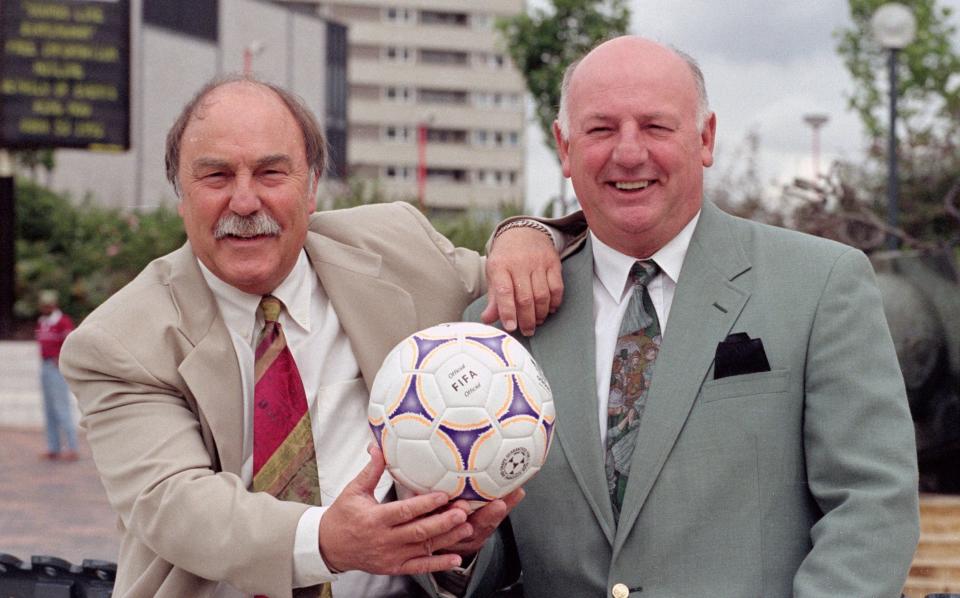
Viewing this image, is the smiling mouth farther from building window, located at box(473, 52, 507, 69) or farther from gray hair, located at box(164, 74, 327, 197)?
building window, located at box(473, 52, 507, 69)

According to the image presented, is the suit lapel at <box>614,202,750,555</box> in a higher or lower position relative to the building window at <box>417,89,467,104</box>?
lower

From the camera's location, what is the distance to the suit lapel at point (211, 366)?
3221 millimetres

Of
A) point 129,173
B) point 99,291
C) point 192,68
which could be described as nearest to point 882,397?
point 99,291

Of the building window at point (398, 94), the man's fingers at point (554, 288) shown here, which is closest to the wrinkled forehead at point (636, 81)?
the man's fingers at point (554, 288)

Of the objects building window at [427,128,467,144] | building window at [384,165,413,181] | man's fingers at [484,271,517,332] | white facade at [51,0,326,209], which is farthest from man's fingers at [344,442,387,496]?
building window at [427,128,467,144]

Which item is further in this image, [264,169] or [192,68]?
[192,68]

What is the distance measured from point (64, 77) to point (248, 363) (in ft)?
44.5

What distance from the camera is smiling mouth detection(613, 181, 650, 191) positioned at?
3.05 metres

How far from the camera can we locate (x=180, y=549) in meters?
2.99

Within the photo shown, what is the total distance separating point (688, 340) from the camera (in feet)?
10.0

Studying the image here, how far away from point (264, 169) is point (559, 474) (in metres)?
1.12

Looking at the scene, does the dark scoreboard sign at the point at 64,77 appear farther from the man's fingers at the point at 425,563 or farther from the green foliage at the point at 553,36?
the man's fingers at the point at 425,563

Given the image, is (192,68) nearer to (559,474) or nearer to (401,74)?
(559,474)

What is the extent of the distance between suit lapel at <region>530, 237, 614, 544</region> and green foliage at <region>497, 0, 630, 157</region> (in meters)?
15.8
